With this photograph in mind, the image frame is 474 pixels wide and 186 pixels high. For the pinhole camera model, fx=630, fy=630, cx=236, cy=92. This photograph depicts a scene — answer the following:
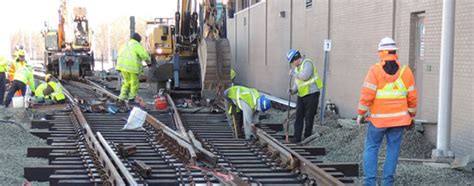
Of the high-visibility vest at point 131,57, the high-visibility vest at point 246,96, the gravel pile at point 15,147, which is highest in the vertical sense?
the high-visibility vest at point 131,57

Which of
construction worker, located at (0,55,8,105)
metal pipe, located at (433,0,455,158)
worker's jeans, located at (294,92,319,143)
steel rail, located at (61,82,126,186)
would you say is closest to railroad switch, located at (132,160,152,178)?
steel rail, located at (61,82,126,186)

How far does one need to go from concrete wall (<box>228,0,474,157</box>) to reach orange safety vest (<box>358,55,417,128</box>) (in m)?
2.48

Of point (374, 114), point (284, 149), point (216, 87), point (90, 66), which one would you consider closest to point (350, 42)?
point (216, 87)

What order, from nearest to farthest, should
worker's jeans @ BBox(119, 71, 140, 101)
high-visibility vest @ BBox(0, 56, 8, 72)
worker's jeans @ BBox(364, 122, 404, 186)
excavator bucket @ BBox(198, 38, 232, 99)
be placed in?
1. worker's jeans @ BBox(364, 122, 404, 186)
2. worker's jeans @ BBox(119, 71, 140, 101)
3. excavator bucket @ BBox(198, 38, 232, 99)
4. high-visibility vest @ BBox(0, 56, 8, 72)

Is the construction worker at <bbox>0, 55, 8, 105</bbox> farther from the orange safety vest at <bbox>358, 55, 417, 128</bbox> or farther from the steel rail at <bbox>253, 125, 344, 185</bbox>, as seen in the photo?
the orange safety vest at <bbox>358, 55, 417, 128</bbox>

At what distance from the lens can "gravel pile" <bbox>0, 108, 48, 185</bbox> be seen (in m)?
8.54

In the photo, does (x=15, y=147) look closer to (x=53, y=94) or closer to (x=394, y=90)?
(x=53, y=94)

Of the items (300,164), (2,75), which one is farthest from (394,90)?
(2,75)

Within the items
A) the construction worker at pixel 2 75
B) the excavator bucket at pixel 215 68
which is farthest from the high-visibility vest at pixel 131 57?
the construction worker at pixel 2 75

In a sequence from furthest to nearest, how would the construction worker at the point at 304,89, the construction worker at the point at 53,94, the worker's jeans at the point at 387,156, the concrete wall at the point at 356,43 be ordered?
the construction worker at the point at 53,94 → the construction worker at the point at 304,89 → the concrete wall at the point at 356,43 → the worker's jeans at the point at 387,156

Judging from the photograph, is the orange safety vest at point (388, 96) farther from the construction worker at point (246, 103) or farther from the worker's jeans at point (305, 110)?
the worker's jeans at point (305, 110)

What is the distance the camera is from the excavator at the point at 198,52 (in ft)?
54.3

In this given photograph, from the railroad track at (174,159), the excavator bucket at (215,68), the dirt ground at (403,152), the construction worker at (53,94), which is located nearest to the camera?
the railroad track at (174,159)

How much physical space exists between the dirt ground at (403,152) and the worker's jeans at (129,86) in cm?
437
